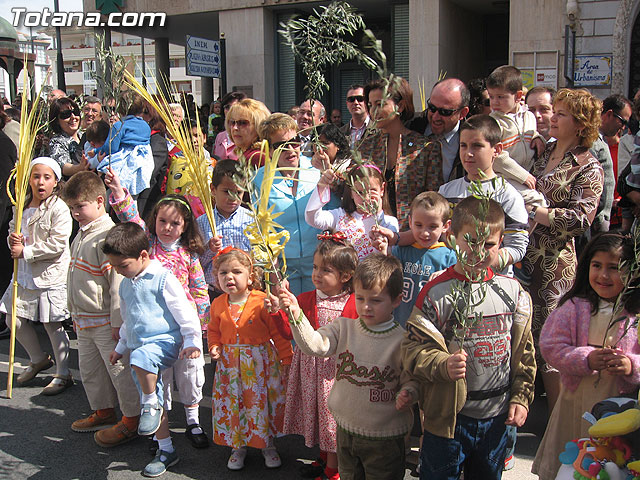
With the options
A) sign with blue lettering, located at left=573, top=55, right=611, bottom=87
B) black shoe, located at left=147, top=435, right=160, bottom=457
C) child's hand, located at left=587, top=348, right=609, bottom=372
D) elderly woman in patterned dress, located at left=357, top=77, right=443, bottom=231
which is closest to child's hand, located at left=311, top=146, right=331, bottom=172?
elderly woman in patterned dress, located at left=357, top=77, right=443, bottom=231

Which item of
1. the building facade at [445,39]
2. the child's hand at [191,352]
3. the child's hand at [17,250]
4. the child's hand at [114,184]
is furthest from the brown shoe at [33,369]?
the building facade at [445,39]

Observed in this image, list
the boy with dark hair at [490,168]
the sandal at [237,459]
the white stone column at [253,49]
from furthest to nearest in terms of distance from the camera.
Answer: the white stone column at [253,49]
the sandal at [237,459]
the boy with dark hair at [490,168]

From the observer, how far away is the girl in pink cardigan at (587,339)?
102 inches

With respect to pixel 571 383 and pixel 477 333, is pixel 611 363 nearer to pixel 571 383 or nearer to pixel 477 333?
pixel 571 383

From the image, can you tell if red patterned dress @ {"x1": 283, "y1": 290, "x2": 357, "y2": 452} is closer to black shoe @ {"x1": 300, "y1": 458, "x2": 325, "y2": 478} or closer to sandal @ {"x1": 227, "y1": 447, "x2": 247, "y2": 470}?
black shoe @ {"x1": 300, "y1": 458, "x2": 325, "y2": 478}

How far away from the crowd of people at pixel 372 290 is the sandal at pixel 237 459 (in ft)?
0.05

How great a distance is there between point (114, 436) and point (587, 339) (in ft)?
9.05

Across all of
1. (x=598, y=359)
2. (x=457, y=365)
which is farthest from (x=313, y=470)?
(x=598, y=359)

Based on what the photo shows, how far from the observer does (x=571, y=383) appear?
8.79 feet

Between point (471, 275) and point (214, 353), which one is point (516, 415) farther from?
point (214, 353)

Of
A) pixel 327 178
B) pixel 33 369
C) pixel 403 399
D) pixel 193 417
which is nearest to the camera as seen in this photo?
pixel 403 399

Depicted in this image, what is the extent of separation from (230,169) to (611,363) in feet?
8.41

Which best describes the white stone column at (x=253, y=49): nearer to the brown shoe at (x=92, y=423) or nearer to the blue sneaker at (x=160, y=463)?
the brown shoe at (x=92, y=423)

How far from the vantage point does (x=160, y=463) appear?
3.54m
